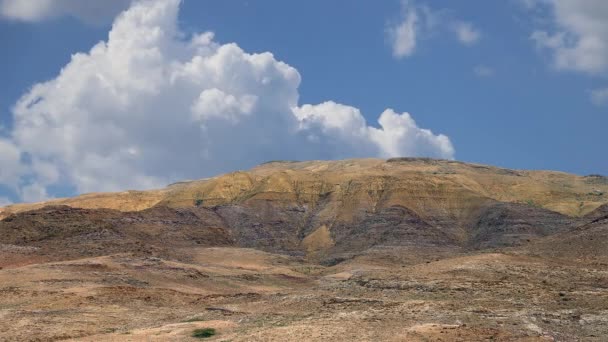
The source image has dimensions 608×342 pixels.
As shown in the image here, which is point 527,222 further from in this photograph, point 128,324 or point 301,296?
point 128,324

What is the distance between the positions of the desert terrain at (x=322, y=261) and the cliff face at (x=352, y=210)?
0.40 m

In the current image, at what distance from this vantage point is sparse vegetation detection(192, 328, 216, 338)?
3281 centimetres

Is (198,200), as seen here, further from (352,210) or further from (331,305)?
(331,305)

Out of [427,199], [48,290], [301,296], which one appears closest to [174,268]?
[48,290]

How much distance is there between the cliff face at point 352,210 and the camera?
10719 centimetres

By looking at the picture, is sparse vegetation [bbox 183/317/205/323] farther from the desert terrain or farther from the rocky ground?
the rocky ground

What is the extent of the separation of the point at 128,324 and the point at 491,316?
64.0ft

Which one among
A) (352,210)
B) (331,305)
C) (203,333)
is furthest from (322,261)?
(203,333)

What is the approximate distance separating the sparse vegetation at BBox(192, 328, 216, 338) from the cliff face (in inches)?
2386

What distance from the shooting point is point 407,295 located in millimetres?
43281

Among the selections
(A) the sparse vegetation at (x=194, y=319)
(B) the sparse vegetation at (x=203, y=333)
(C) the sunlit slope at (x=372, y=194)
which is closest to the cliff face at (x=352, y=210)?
(C) the sunlit slope at (x=372, y=194)

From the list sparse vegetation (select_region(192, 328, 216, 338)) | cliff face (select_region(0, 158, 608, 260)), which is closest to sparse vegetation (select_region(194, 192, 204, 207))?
cliff face (select_region(0, 158, 608, 260))

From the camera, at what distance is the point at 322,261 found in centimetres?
10175

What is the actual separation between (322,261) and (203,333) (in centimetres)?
6928
